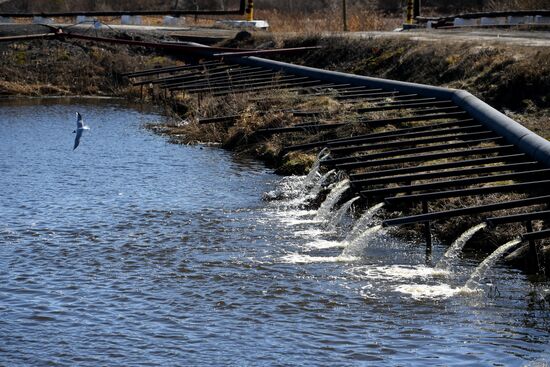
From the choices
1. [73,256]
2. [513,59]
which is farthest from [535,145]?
[513,59]

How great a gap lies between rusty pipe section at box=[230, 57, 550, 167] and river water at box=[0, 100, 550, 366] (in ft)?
7.37

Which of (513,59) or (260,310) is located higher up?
(513,59)

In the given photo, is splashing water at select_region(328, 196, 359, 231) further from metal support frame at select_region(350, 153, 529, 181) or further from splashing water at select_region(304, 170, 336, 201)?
splashing water at select_region(304, 170, 336, 201)

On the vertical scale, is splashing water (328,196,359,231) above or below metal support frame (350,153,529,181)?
below

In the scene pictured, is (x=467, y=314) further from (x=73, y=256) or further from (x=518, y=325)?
(x=73, y=256)

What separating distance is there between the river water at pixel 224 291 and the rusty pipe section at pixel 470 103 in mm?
2245

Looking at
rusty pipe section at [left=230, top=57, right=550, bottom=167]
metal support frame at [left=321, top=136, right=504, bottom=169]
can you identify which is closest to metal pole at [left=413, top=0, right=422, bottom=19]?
rusty pipe section at [left=230, top=57, right=550, bottom=167]

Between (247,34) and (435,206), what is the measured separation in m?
24.1

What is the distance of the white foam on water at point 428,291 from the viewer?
40.8ft

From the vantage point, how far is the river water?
10.9m

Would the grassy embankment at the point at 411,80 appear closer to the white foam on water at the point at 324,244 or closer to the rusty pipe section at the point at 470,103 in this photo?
the rusty pipe section at the point at 470,103

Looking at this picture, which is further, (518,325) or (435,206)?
(435,206)

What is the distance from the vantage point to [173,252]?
14922 millimetres

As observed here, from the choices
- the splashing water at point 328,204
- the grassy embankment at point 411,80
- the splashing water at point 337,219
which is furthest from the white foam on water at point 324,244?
the grassy embankment at point 411,80
